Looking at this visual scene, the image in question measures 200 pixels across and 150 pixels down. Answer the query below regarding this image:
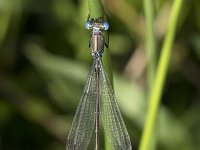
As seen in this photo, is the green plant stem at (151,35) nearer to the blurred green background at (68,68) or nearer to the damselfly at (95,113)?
the damselfly at (95,113)

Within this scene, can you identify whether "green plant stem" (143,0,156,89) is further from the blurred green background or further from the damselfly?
the blurred green background

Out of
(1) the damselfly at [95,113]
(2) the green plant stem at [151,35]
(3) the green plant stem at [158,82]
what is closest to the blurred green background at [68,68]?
(1) the damselfly at [95,113]

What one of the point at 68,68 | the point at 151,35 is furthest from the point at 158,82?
the point at 68,68

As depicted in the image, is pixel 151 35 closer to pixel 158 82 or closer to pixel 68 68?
pixel 158 82

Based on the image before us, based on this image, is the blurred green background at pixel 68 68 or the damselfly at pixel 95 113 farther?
the blurred green background at pixel 68 68

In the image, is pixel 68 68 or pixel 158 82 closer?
pixel 158 82

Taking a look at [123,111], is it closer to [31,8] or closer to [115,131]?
[115,131]

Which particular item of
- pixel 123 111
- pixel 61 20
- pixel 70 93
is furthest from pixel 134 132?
pixel 61 20
